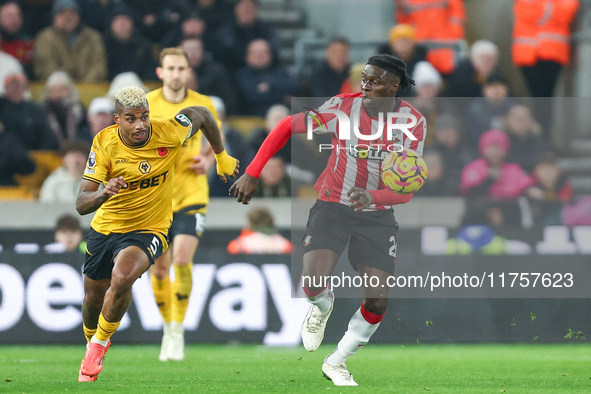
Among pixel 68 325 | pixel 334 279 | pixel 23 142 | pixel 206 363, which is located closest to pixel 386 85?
pixel 206 363

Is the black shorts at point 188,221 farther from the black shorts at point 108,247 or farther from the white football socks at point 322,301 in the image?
the white football socks at point 322,301

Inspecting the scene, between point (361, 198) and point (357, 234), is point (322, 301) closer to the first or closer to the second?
point (357, 234)

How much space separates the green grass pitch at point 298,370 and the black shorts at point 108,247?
2.69 ft

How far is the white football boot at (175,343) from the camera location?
324 inches

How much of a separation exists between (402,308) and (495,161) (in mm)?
2737

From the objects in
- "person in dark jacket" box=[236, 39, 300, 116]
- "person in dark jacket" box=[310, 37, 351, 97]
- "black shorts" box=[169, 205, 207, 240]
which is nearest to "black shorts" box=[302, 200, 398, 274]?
"black shorts" box=[169, 205, 207, 240]

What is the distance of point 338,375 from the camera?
21.5ft

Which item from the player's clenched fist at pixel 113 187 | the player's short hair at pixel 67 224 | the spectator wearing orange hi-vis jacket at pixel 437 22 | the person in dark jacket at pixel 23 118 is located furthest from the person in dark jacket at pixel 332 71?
the player's clenched fist at pixel 113 187

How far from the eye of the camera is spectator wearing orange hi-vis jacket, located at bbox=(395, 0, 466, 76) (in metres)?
13.4

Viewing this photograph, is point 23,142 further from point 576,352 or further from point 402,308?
point 576,352

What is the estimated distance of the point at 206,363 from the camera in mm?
8031

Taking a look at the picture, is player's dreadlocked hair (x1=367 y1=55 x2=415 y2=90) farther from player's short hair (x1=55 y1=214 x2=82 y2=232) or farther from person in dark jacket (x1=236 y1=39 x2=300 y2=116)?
person in dark jacket (x1=236 y1=39 x2=300 y2=116)

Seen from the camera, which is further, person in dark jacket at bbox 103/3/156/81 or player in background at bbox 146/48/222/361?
person in dark jacket at bbox 103/3/156/81

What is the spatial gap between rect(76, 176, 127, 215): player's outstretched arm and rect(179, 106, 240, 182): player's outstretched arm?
41.3 inches
